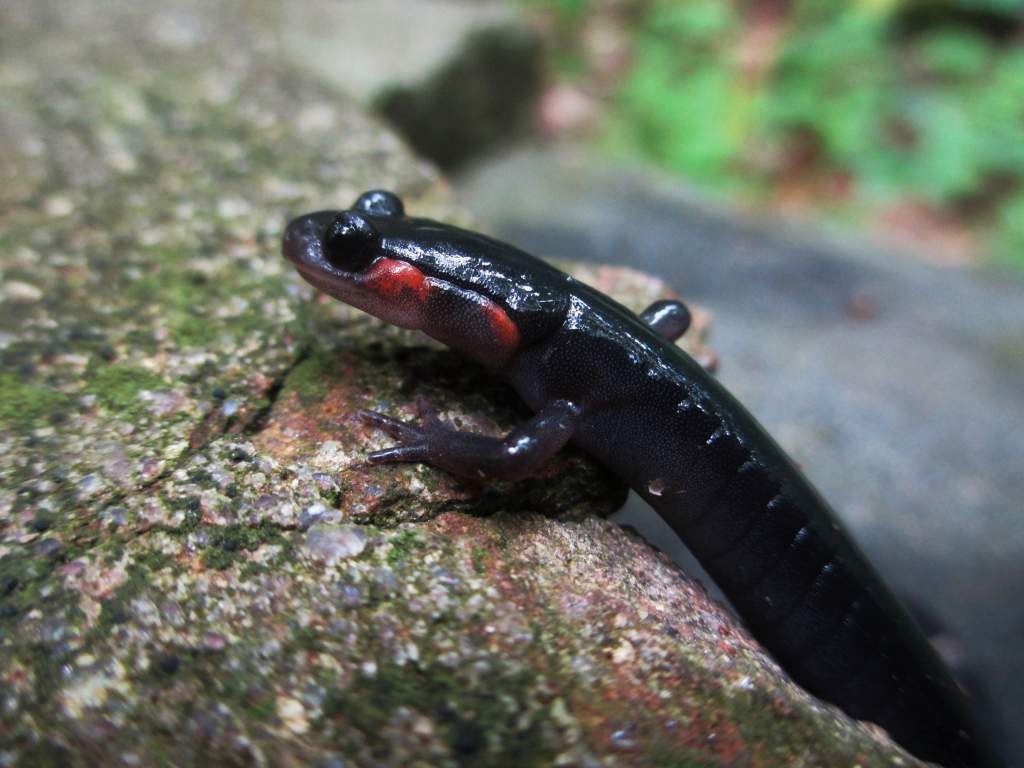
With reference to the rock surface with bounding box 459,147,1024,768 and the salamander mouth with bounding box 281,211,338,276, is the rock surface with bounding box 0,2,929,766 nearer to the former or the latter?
the salamander mouth with bounding box 281,211,338,276

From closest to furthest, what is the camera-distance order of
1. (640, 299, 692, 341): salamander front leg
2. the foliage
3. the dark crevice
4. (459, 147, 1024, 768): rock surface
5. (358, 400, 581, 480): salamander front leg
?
(358, 400, 581, 480): salamander front leg → the dark crevice → (640, 299, 692, 341): salamander front leg → (459, 147, 1024, 768): rock surface → the foliage

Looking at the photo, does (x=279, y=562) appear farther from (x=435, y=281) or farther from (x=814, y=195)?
(x=814, y=195)

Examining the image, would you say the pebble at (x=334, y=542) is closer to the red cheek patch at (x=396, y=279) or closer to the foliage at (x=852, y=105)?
the red cheek patch at (x=396, y=279)

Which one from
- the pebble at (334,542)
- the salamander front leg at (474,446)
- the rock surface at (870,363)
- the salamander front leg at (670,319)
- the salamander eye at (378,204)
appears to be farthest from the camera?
the rock surface at (870,363)

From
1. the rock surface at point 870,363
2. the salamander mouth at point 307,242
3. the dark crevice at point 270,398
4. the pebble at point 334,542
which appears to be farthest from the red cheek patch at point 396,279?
the rock surface at point 870,363

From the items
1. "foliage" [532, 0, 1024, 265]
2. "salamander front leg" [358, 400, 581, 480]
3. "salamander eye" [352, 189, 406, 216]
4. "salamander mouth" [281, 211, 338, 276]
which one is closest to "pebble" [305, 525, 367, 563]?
"salamander front leg" [358, 400, 581, 480]

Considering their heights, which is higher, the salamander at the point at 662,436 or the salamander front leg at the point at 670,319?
the salamander front leg at the point at 670,319

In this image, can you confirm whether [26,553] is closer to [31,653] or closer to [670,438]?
[31,653]
